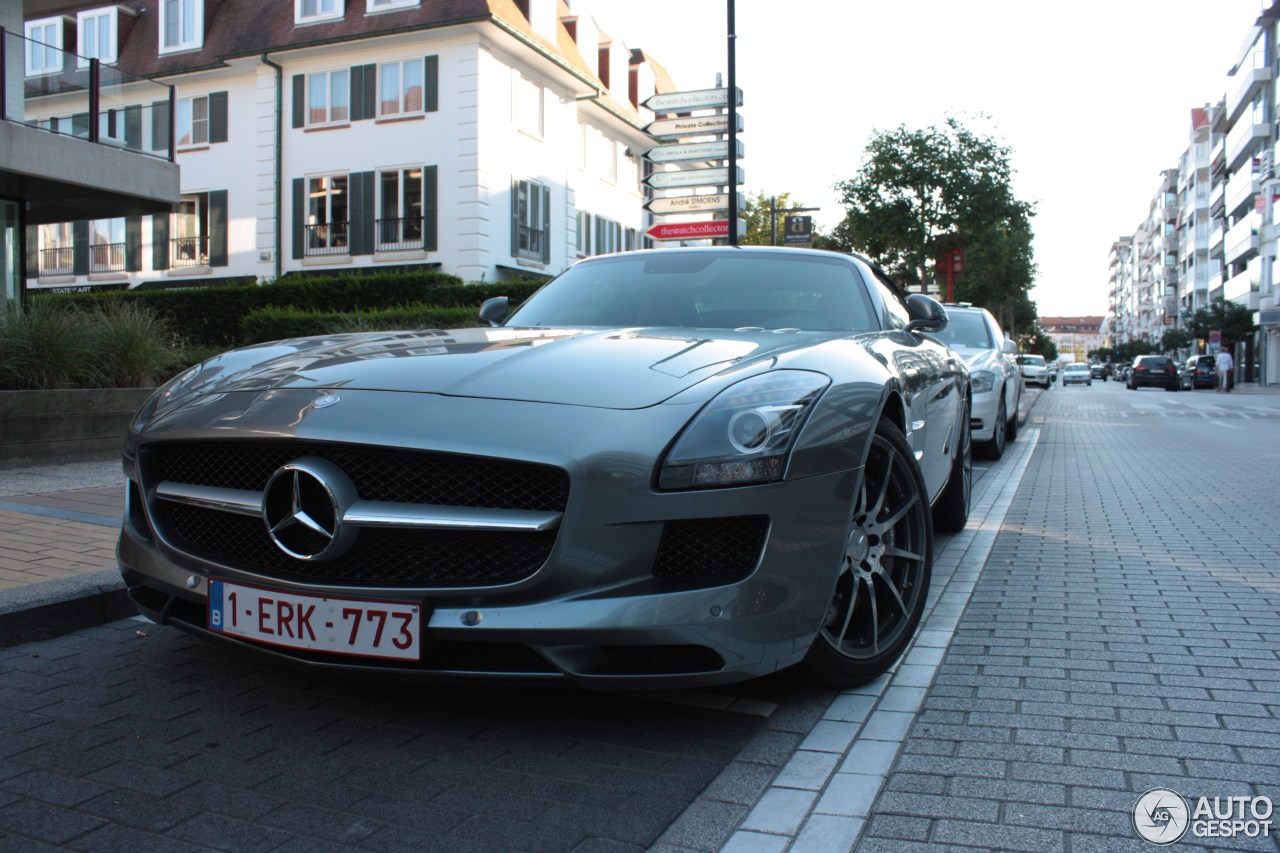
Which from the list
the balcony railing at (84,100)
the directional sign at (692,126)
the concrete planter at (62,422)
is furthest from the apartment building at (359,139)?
the concrete planter at (62,422)

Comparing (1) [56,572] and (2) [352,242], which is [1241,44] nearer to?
(2) [352,242]

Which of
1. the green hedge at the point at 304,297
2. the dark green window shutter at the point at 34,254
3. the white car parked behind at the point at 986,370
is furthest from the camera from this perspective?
the dark green window shutter at the point at 34,254

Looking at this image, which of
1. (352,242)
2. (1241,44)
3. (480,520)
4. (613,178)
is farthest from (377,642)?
(1241,44)

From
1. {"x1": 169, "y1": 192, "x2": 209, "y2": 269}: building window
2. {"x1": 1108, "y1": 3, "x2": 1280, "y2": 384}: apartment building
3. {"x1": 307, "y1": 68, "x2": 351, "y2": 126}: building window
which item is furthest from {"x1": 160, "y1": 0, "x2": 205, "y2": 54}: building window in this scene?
{"x1": 1108, "y1": 3, "x2": 1280, "y2": 384}: apartment building

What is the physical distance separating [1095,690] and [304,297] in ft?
73.9

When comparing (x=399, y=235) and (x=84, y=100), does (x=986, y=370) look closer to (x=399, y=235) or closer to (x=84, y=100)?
(x=84, y=100)

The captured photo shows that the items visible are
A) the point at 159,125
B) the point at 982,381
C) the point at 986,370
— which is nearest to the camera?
the point at 982,381

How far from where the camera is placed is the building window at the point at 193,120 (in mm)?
29547

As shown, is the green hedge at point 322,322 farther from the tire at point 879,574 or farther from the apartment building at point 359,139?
the tire at point 879,574

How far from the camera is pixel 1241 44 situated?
6378 centimetres

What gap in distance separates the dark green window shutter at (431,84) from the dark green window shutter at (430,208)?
150 centimetres

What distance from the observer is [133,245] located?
3023 cm

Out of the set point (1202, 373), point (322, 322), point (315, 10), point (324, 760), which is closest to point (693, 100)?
point (322, 322)

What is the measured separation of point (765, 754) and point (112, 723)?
5.81ft
